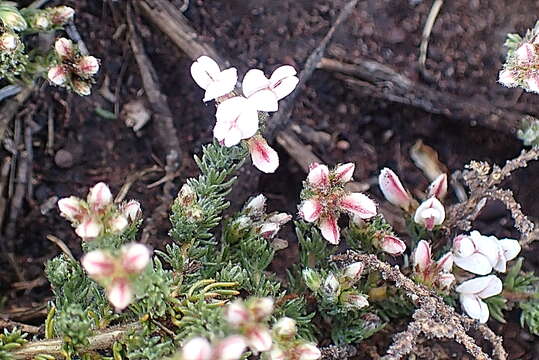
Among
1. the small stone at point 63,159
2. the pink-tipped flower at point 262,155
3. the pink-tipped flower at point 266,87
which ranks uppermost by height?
the pink-tipped flower at point 266,87

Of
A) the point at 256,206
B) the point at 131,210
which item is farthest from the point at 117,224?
the point at 256,206

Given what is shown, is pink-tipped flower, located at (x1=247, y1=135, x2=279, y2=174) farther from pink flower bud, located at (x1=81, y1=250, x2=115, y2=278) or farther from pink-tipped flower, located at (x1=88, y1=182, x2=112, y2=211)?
pink flower bud, located at (x1=81, y1=250, x2=115, y2=278)

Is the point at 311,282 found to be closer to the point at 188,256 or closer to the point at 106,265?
the point at 188,256

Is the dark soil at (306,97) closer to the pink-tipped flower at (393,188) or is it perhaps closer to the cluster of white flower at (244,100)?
the pink-tipped flower at (393,188)

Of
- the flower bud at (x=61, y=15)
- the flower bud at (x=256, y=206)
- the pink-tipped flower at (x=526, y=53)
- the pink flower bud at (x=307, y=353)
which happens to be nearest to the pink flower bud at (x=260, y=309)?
the pink flower bud at (x=307, y=353)

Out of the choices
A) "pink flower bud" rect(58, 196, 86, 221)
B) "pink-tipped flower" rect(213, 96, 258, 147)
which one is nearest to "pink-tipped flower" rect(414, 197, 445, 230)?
"pink-tipped flower" rect(213, 96, 258, 147)

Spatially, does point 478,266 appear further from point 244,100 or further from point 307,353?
point 244,100

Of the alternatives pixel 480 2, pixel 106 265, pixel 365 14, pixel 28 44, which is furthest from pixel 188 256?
pixel 480 2
